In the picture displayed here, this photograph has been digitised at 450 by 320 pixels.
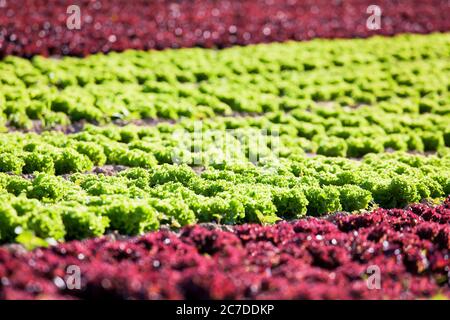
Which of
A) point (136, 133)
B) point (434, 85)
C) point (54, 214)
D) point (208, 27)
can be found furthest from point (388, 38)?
point (54, 214)

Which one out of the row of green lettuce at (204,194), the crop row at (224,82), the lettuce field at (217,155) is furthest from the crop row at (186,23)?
the row of green lettuce at (204,194)

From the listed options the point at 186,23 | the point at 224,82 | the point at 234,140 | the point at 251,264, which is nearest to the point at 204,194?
the point at 251,264

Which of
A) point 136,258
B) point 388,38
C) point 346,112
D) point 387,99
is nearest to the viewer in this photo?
point 136,258

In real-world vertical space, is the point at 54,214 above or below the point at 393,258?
above

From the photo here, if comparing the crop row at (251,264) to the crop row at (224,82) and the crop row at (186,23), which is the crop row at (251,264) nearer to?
the crop row at (224,82)

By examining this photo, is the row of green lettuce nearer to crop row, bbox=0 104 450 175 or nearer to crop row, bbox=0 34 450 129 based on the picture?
crop row, bbox=0 104 450 175

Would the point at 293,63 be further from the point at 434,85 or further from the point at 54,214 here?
the point at 54,214

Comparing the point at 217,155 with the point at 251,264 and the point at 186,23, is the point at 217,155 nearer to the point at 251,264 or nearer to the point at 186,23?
the point at 251,264

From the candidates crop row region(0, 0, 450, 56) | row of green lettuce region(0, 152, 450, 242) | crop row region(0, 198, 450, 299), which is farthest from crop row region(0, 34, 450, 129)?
crop row region(0, 198, 450, 299)

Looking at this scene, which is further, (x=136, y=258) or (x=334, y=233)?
(x=334, y=233)
